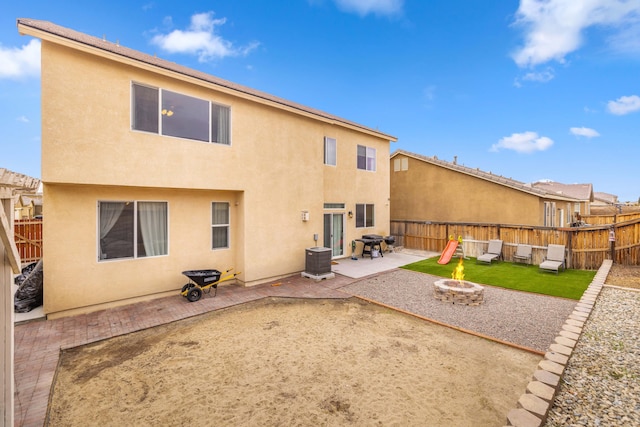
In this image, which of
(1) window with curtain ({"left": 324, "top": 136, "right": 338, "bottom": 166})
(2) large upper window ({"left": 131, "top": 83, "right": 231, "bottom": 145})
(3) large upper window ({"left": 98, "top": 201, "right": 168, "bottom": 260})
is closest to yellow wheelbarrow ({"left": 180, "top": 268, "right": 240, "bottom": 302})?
(3) large upper window ({"left": 98, "top": 201, "right": 168, "bottom": 260})

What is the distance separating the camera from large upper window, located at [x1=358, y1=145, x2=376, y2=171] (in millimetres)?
13992

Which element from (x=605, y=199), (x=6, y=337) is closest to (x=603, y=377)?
(x=6, y=337)

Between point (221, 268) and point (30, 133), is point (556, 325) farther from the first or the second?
point (30, 133)

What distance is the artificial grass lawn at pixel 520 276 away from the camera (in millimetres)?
8672

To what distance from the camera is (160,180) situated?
716 cm

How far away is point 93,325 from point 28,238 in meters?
9.44

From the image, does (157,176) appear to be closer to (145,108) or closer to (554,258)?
(145,108)

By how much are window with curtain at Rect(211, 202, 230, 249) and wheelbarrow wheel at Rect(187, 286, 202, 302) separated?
1561 mm

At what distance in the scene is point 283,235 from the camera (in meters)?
9.84

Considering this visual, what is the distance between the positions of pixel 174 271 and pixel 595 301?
37.6ft

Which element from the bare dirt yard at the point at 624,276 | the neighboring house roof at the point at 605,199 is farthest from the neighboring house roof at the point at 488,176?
the neighboring house roof at the point at 605,199

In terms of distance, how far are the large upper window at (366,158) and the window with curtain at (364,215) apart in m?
2.01

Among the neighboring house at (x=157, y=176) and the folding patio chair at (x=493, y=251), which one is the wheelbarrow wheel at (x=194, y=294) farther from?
the folding patio chair at (x=493, y=251)

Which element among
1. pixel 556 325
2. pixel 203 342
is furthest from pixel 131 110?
pixel 556 325
